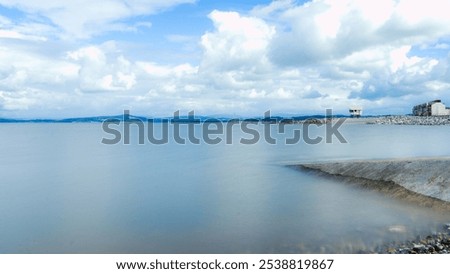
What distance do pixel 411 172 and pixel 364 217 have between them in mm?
10160

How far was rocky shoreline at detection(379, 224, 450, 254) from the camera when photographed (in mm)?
17109

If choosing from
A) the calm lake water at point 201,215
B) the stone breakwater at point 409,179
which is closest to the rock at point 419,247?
the stone breakwater at point 409,179

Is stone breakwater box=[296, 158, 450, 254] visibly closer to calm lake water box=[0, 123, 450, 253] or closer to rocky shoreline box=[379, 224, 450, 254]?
rocky shoreline box=[379, 224, 450, 254]

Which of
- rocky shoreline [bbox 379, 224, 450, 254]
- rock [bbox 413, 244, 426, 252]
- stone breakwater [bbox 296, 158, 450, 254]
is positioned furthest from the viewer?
stone breakwater [bbox 296, 158, 450, 254]

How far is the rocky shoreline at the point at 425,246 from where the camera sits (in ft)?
56.1

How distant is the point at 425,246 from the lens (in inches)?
699

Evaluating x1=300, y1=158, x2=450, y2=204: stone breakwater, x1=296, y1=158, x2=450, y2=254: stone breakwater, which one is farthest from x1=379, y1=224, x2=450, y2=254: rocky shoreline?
x1=300, y1=158, x2=450, y2=204: stone breakwater

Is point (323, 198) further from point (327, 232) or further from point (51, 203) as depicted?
point (51, 203)

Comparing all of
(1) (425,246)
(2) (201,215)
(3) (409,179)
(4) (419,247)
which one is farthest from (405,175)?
(2) (201,215)

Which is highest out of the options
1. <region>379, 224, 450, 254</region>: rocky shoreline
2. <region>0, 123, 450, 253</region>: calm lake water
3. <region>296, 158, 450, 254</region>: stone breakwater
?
<region>296, 158, 450, 254</region>: stone breakwater

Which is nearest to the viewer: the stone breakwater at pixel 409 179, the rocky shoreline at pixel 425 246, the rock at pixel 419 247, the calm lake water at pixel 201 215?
the rocky shoreline at pixel 425 246

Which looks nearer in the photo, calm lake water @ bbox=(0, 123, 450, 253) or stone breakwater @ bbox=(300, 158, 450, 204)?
calm lake water @ bbox=(0, 123, 450, 253)

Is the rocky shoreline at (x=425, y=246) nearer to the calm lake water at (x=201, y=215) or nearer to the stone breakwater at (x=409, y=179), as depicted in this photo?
the stone breakwater at (x=409, y=179)

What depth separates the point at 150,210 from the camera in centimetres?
2708
